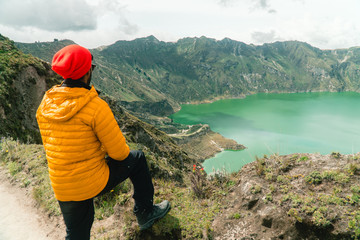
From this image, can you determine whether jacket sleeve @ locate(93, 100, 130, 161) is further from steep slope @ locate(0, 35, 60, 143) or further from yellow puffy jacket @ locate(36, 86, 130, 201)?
steep slope @ locate(0, 35, 60, 143)

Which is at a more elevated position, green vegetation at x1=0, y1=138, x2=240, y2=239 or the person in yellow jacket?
the person in yellow jacket

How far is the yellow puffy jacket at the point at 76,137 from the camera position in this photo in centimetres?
234

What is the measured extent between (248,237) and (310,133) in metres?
139

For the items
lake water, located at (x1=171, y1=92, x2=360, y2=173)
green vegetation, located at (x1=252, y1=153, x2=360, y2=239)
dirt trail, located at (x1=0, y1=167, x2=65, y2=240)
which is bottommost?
lake water, located at (x1=171, y1=92, x2=360, y2=173)

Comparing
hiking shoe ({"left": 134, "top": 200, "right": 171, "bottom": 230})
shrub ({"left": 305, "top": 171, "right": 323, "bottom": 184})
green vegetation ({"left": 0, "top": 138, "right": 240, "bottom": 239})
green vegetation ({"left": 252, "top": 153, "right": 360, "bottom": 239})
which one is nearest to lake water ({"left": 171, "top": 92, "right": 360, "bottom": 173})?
green vegetation ({"left": 0, "top": 138, "right": 240, "bottom": 239})

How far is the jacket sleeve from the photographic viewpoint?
7.94 ft

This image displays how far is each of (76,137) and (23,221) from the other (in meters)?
4.41

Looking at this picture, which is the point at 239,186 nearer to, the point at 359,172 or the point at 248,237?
the point at 248,237

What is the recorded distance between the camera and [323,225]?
3.30 metres

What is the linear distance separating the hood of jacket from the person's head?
0.19 metres

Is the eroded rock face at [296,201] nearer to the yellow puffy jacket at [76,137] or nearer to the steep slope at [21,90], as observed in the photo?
the yellow puffy jacket at [76,137]

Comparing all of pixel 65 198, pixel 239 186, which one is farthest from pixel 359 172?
pixel 65 198

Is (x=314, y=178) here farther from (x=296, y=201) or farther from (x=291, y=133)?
(x=291, y=133)

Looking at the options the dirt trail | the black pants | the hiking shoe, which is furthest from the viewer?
the dirt trail
